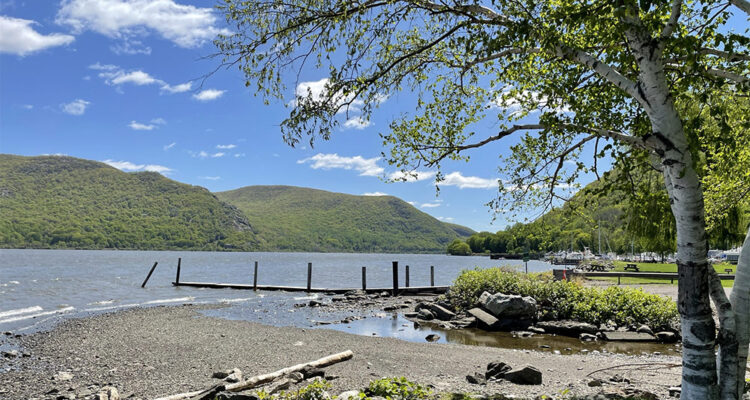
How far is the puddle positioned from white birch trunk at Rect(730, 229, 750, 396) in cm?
957

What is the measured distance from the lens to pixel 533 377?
29.2ft

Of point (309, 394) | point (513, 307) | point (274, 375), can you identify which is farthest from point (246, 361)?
point (513, 307)

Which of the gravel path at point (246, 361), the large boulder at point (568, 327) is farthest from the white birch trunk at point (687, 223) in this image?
the large boulder at point (568, 327)

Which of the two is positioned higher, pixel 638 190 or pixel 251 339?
pixel 638 190

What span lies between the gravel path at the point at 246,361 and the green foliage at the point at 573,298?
4151 mm

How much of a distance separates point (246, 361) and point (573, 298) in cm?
1340

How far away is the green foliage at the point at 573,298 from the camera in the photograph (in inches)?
667

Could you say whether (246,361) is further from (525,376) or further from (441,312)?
(441,312)

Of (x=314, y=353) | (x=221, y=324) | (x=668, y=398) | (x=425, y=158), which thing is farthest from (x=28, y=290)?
(x=668, y=398)

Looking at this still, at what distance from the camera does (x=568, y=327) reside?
55.6ft

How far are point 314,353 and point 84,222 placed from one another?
20852 cm

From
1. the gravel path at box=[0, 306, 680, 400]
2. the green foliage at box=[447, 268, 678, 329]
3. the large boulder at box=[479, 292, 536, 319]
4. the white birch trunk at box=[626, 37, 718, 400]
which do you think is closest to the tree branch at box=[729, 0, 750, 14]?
the white birch trunk at box=[626, 37, 718, 400]

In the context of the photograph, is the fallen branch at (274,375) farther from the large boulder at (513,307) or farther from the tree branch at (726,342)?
the large boulder at (513,307)

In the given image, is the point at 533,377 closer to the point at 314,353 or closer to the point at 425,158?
the point at 425,158
